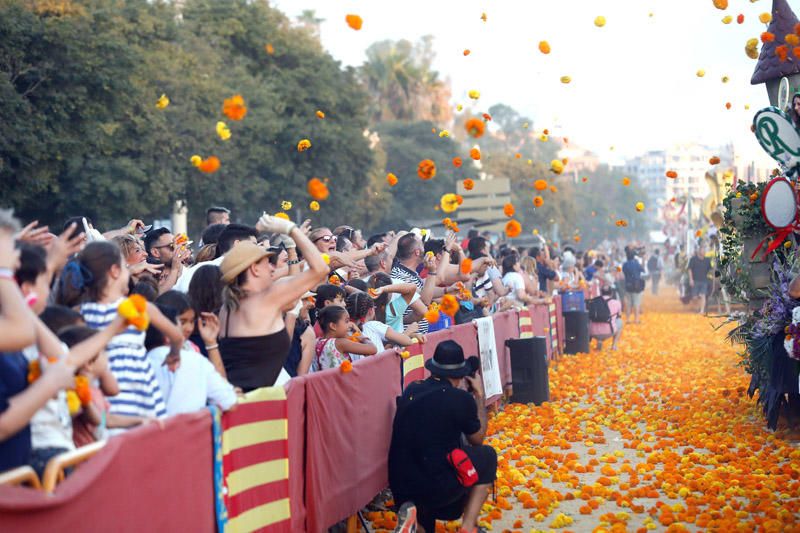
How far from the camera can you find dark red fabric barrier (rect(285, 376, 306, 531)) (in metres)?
6.88

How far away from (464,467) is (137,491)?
10.0ft

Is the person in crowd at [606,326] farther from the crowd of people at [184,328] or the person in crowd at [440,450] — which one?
the person in crowd at [440,450]

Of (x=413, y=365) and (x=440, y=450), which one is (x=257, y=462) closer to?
(x=440, y=450)

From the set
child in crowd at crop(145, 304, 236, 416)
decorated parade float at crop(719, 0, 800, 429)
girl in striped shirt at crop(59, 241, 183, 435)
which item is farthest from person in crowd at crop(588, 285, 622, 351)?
girl in striped shirt at crop(59, 241, 183, 435)

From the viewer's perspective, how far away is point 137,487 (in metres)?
5.01

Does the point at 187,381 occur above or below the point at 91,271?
below

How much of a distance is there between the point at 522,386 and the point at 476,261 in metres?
1.92

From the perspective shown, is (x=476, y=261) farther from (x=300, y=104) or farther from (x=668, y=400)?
(x=300, y=104)

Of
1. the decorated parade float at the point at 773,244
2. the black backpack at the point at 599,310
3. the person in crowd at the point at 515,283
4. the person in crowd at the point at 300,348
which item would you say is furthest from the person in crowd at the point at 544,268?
the person in crowd at the point at 300,348

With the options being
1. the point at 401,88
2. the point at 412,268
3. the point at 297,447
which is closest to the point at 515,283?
the point at 412,268

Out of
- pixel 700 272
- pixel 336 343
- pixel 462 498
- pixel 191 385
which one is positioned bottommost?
pixel 700 272

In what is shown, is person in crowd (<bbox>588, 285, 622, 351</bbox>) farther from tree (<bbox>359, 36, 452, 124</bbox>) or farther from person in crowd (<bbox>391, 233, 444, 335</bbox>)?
tree (<bbox>359, 36, 452, 124</bbox>)

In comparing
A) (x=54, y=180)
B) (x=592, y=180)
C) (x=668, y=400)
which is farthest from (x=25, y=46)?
(x=592, y=180)

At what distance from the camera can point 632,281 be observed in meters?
31.6
